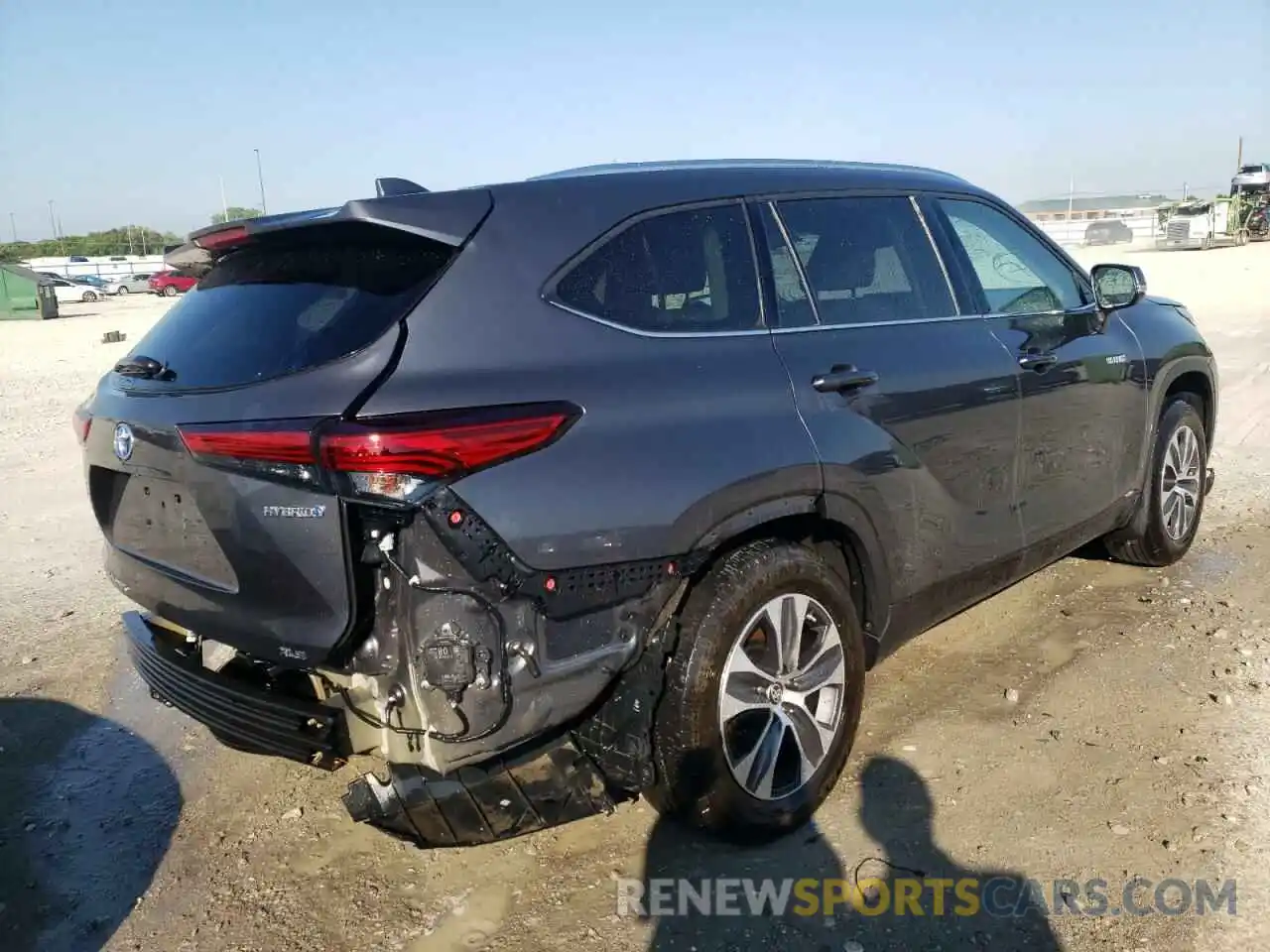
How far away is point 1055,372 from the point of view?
3.97 meters

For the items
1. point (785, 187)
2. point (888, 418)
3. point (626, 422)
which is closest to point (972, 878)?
point (888, 418)

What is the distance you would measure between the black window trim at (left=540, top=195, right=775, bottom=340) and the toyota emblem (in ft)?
3.96

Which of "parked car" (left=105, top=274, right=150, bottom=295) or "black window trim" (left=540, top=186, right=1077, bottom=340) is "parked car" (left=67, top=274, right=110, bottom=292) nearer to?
"parked car" (left=105, top=274, right=150, bottom=295)

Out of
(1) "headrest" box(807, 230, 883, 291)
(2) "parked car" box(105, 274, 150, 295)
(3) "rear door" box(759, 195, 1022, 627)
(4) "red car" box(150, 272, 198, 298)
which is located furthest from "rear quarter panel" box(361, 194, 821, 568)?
(2) "parked car" box(105, 274, 150, 295)

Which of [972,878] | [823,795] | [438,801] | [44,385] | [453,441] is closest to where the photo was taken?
[453,441]

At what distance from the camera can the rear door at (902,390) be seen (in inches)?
121

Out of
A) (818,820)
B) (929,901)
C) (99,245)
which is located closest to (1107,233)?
(818,820)

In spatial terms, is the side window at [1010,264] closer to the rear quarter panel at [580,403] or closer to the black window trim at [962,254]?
the black window trim at [962,254]

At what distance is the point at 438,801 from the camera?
245 cm

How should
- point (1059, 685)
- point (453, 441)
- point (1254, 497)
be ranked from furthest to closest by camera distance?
point (1254, 497) → point (1059, 685) → point (453, 441)

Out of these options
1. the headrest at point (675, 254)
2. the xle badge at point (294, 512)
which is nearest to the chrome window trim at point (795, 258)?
the headrest at point (675, 254)

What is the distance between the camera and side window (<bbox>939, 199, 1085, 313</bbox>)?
390 cm

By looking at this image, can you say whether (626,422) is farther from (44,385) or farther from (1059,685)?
(44,385)

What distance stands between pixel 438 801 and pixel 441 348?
110cm
